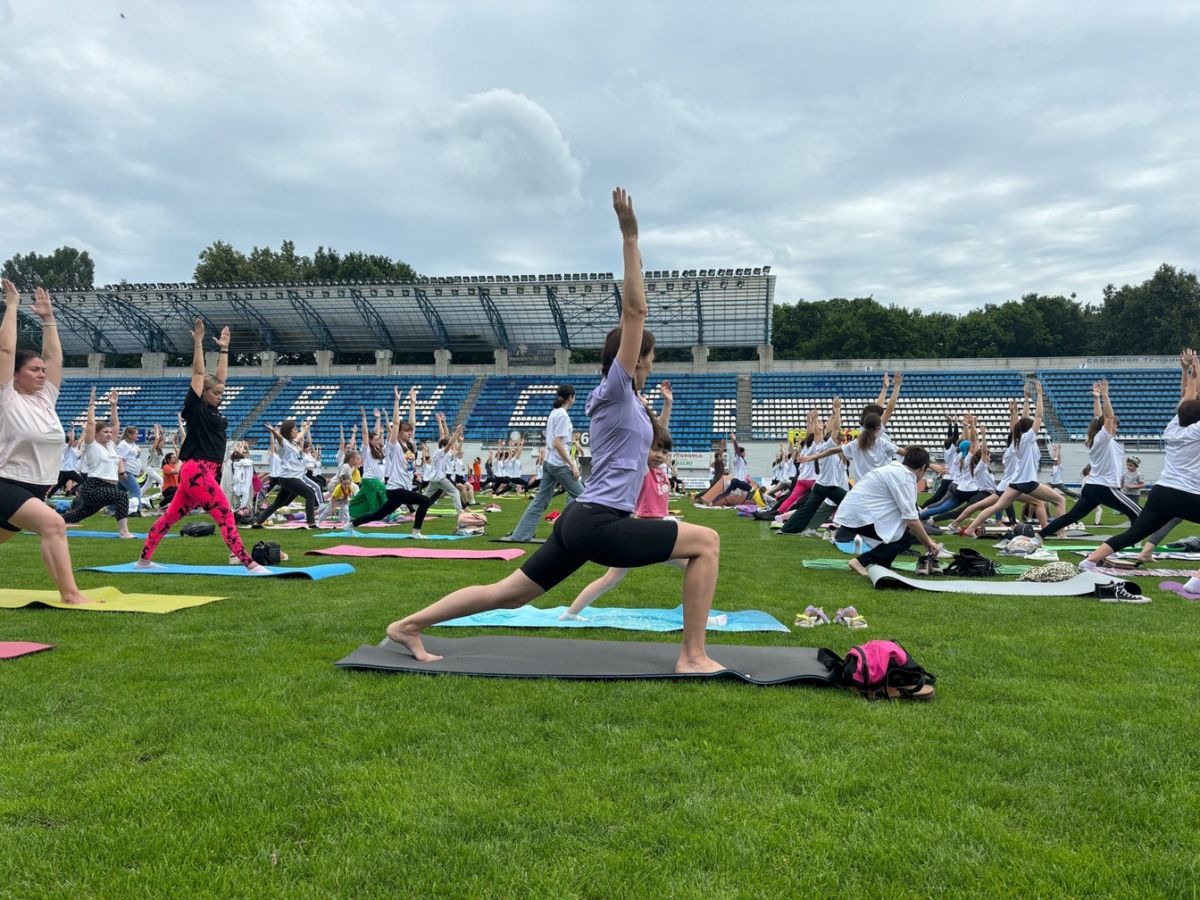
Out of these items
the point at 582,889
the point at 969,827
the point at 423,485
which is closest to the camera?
the point at 582,889

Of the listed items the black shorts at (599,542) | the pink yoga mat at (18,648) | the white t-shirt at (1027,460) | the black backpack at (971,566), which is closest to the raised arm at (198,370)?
the pink yoga mat at (18,648)

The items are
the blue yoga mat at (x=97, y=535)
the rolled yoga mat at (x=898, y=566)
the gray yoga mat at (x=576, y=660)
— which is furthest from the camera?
the blue yoga mat at (x=97, y=535)

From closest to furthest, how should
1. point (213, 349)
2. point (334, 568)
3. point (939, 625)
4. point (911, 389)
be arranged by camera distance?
point (939, 625)
point (334, 568)
point (911, 389)
point (213, 349)

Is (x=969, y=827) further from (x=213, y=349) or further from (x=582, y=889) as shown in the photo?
(x=213, y=349)

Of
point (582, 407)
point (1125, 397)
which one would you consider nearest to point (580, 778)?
point (582, 407)

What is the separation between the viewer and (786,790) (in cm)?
311

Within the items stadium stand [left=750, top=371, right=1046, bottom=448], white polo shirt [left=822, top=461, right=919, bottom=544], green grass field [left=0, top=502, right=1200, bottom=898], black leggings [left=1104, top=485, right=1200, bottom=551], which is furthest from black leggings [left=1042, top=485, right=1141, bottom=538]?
stadium stand [left=750, top=371, right=1046, bottom=448]

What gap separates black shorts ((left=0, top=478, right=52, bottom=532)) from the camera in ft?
20.8

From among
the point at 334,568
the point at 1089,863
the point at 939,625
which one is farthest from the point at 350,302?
the point at 1089,863

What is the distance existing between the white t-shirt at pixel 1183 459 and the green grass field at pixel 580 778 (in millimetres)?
3790

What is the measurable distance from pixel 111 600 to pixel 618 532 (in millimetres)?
5025

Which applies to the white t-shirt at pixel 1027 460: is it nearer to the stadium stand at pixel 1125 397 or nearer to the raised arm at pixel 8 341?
the raised arm at pixel 8 341

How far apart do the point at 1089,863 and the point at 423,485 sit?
18.3m

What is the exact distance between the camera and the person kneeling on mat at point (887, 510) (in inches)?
339
